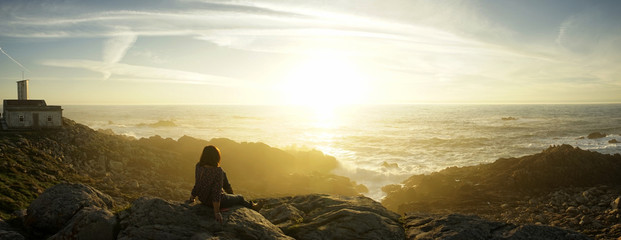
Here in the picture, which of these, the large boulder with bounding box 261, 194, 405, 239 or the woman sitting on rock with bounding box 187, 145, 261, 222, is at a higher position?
the woman sitting on rock with bounding box 187, 145, 261, 222

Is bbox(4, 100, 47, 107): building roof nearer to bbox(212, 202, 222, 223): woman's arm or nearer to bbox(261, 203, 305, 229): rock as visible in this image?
bbox(261, 203, 305, 229): rock

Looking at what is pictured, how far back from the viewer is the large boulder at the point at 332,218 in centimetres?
752

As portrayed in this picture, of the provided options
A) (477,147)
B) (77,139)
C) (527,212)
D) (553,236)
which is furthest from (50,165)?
(477,147)

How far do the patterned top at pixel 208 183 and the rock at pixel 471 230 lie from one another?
4.81 meters

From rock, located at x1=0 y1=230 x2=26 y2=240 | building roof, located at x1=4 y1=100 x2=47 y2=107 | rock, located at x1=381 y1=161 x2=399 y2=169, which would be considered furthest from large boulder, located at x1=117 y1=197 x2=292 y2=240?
rock, located at x1=381 y1=161 x2=399 y2=169

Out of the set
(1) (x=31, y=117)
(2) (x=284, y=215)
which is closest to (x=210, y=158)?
(2) (x=284, y=215)

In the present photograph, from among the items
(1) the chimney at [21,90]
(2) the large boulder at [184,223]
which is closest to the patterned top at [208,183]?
(2) the large boulder at [184,223]

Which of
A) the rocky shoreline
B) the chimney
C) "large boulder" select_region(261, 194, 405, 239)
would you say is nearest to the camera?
the rocky shoreline

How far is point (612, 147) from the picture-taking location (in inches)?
1833

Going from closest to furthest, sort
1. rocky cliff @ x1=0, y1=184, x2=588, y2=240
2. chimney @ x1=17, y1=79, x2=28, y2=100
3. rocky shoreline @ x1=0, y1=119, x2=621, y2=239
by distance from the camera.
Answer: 1. rocky cliff @ x1=0, y1=184, x2=588, y2=240
2. rocky shoreline @ x1=0, y1=119, x2=621, y2=239
3. chimney @ x1=17, y1=79, x2=28, y2=100

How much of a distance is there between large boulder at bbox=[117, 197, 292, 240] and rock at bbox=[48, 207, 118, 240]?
0.20 meters

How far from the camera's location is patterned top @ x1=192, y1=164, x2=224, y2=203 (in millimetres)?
6809

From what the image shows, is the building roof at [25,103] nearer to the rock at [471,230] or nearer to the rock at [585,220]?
the rock at [471,230]

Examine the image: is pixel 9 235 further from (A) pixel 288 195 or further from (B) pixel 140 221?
(A) pixel 288 195
